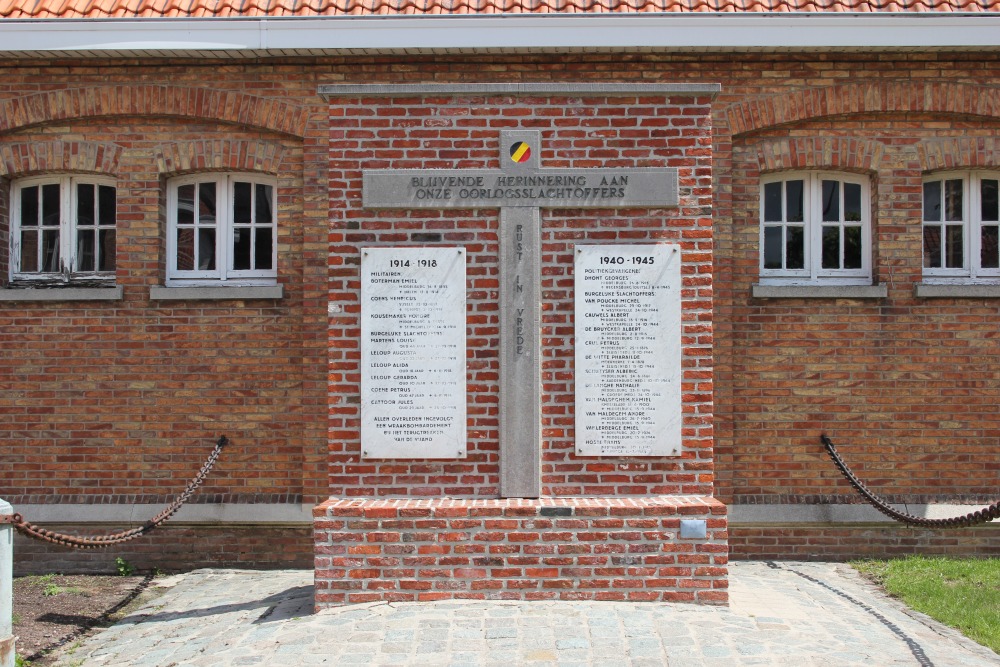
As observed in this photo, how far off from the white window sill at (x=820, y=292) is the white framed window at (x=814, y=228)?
286 millimetres

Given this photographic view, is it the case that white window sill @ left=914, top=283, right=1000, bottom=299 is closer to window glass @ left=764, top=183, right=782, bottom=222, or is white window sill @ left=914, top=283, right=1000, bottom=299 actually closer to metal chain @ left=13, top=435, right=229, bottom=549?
window glass @ left=764, top=183, right=782, bottom=222

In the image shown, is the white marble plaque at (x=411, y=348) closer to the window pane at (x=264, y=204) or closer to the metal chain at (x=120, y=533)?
the metal chain at (x=120, y=533)

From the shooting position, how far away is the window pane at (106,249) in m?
8.42

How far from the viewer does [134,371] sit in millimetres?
8125

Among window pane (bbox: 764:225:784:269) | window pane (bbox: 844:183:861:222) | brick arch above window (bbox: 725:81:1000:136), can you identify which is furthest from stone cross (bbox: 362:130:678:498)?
window pane (bbox: 844:183:861:222)

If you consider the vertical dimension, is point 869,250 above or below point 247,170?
below

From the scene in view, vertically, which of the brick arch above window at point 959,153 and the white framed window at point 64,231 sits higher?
the brick arch above window at point 959,153

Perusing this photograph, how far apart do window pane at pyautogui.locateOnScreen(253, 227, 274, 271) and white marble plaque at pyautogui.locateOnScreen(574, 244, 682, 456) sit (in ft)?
11.6

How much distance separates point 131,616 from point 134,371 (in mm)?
2281

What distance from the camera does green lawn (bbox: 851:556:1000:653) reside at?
5969mm

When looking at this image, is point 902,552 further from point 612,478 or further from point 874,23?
point 874,23

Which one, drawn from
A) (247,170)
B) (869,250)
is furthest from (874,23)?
(247,170)

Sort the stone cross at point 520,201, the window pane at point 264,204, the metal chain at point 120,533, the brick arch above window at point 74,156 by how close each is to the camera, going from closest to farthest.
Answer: the metal chain at point 120,533
the stone cross at point 520,201
the brick arch above window at point 74,156
the window pane at point 264,204

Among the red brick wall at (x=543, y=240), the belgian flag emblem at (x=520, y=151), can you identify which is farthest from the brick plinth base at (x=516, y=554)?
the belgian flag emblem at (x=520, y=151)
